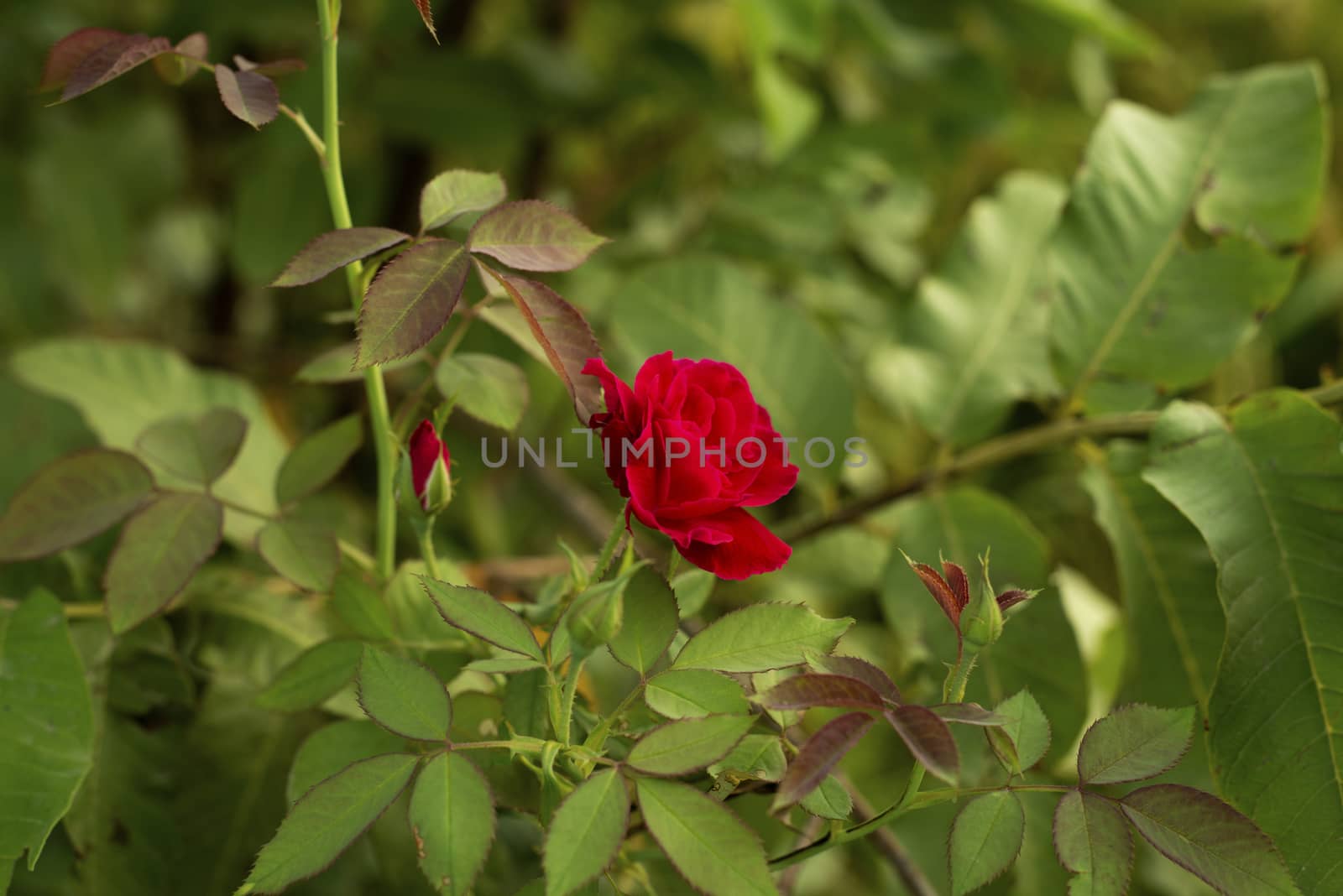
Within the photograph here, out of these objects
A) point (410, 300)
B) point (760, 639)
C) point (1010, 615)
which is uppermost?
point (410, 300)

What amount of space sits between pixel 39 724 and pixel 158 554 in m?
0.08

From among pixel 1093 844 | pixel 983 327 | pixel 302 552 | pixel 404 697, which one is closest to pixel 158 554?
pixel 302 552

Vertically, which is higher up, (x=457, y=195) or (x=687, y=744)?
(x=457, y=195)

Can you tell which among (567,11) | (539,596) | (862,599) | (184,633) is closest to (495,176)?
(539,596)

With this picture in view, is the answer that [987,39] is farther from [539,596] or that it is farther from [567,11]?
[539,596]

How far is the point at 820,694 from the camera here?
311mm

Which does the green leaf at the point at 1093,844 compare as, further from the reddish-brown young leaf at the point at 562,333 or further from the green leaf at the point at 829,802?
the reddish-brown young leaf at the point at 562,333

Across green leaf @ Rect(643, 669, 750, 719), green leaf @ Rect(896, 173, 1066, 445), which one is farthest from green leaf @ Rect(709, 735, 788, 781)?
green leaf @ Rect(896, 173, 1066, 445)

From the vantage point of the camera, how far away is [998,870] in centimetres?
32

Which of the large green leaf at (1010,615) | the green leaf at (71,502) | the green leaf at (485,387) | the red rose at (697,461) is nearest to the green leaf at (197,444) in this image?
the green leaf at (71,502)

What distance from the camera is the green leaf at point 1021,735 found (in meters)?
0.33

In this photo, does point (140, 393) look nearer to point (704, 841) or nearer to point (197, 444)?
point (197, 444)

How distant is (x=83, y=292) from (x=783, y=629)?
0.87 meters

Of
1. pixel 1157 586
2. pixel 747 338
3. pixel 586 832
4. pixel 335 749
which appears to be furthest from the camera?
pixel 747 338
